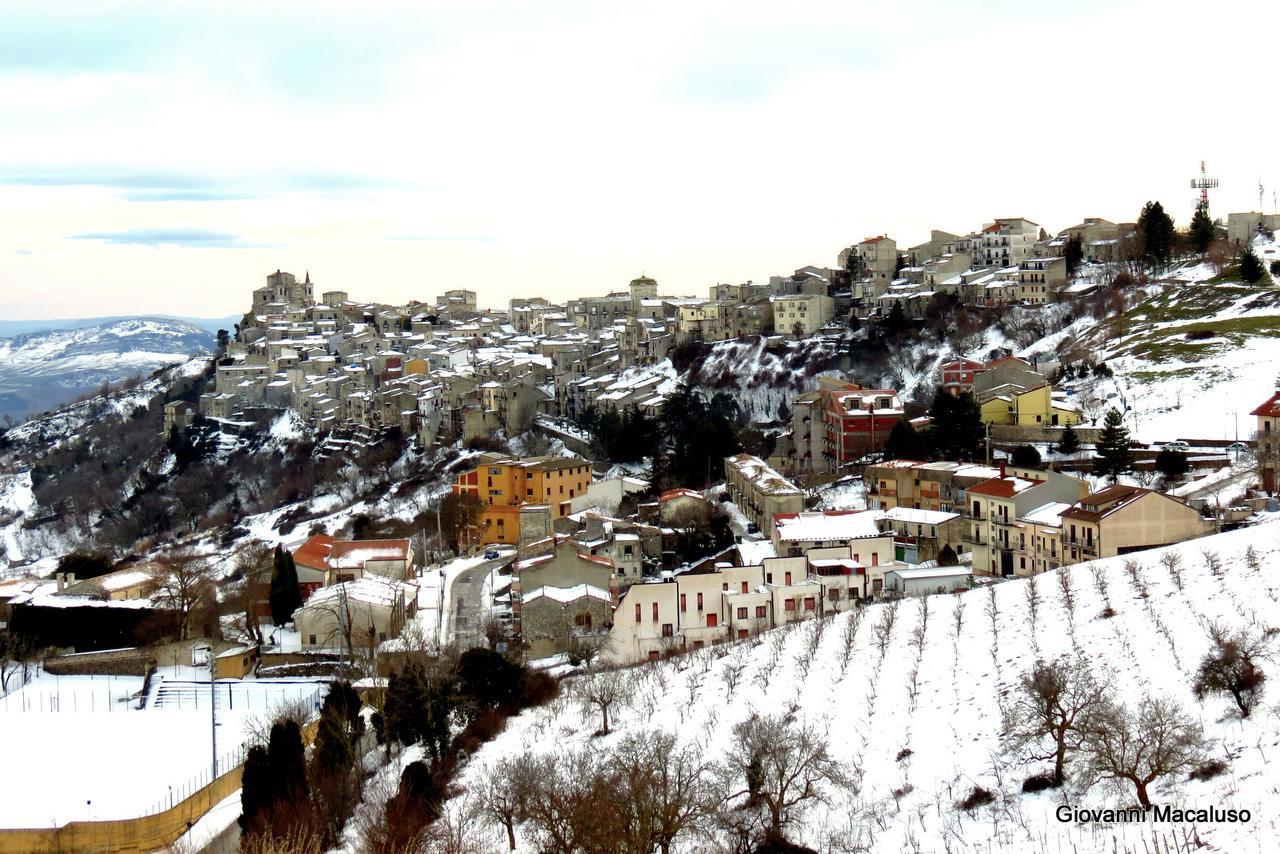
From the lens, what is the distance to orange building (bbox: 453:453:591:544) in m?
48.7

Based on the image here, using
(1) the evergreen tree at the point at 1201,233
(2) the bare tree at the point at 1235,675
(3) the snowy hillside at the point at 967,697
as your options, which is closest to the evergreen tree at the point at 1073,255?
(1) the evergreen tree at the point at 1201,233

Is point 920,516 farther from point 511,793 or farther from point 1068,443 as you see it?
point 511,793

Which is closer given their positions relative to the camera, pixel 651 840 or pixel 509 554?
pixel 651 840

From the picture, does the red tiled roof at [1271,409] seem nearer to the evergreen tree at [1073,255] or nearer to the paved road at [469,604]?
the paved road at [469,604]

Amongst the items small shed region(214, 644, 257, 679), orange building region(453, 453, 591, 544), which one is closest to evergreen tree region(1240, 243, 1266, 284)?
orange building region(453, 453, 591, 544)

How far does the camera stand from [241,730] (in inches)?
1035

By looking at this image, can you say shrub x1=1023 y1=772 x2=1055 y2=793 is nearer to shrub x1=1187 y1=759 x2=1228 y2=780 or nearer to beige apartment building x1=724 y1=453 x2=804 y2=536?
shrub x1=1187 y1=759 x2=1228 y2=780

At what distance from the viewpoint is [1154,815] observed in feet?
46.5

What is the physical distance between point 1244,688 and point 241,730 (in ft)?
62.3

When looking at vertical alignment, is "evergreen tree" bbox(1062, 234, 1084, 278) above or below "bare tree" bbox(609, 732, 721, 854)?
above

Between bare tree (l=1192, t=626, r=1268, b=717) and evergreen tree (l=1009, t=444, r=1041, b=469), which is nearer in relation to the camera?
bare tree (l=1192, t=626, r=1268, b=717)

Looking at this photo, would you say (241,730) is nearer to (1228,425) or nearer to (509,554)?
(509,554)

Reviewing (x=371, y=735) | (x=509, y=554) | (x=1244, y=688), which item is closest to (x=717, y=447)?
(x=509, y=554)

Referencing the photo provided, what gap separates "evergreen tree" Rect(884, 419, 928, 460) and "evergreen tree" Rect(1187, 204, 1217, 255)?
1260 inches
